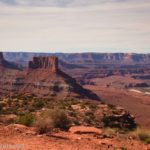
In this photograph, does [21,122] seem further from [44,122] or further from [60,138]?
[60,138]

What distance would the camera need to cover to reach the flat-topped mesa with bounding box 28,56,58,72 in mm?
124119

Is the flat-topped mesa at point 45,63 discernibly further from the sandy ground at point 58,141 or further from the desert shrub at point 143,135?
the sandy ground at point 58,141

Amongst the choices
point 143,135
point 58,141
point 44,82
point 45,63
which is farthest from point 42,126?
point 45,63

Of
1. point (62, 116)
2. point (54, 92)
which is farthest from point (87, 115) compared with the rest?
point (54, 92)

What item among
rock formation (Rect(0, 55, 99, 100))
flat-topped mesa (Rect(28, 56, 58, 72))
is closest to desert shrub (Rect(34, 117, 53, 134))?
rock formation (Rect(0, 55, 99, 100))

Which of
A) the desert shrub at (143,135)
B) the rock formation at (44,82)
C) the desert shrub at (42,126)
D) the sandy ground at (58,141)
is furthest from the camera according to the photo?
the rock formation at (44,82)

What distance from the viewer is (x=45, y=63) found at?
127188mm

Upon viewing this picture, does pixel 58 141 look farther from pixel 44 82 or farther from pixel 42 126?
pixel 44 82

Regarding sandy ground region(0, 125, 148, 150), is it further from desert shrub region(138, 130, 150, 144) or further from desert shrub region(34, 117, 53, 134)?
desert shrub region(138, 130, 150, 144)

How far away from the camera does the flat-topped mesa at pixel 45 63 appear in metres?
124

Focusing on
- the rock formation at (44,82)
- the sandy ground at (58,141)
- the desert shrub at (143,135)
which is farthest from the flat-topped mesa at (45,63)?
the sandy ground at (58,141)

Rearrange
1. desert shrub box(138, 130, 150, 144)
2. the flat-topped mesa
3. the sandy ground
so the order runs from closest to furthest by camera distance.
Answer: the sandy ground < desert shrub box(138, 130, 150, 144) < the flat-topped mesa

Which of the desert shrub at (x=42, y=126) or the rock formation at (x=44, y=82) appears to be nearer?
the desert shrub at (x=42, y=126)

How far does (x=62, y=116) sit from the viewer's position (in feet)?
76.3
